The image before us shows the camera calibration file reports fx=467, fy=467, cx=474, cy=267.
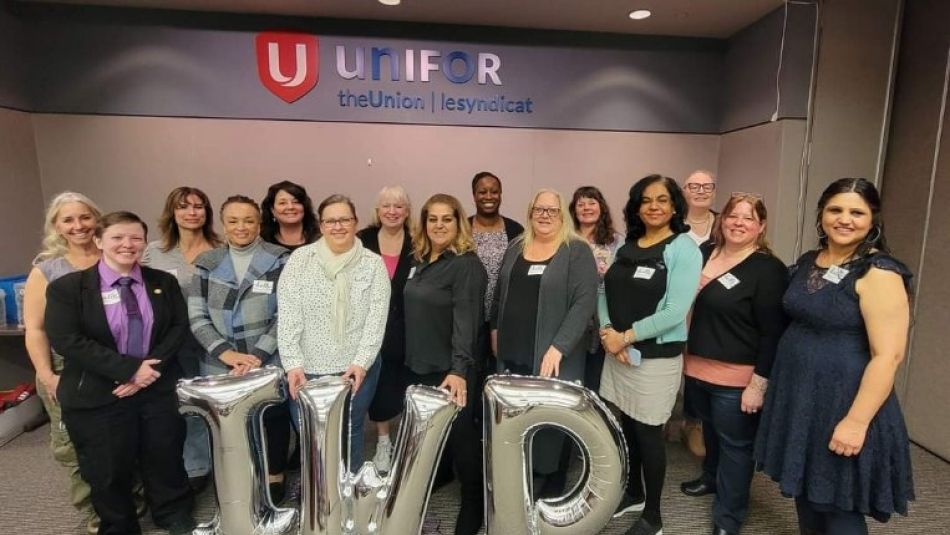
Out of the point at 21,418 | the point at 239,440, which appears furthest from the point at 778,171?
the point at 21,418

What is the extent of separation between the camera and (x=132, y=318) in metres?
1.83

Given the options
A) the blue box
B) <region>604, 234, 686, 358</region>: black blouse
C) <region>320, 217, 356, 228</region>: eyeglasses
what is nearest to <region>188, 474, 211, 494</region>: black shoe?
<region>320, 217, 356, 228</region>: eyeglasses

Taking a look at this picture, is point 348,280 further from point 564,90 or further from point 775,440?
point 564,90

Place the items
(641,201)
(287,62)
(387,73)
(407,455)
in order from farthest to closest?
(387,73), (287,62), (641,201), (407,455)

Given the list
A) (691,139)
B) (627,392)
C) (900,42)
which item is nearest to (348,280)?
(627,392)

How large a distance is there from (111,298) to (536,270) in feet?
5.42

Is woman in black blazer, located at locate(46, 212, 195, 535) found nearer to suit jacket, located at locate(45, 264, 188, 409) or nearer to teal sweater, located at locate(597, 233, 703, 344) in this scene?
suit jacket, located at locate(45, 264, 188, 409)

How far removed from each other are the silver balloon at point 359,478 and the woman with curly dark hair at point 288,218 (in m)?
1.22

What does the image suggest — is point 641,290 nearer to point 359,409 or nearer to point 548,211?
point 548,211

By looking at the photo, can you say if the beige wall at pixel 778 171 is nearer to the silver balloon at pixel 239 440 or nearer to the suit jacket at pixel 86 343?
the silver balloon at pixel 239 440

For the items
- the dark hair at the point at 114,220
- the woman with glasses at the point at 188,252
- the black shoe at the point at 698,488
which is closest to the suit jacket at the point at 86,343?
the dark hair at the point at 114,220

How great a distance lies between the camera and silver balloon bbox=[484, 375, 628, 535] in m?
1.33

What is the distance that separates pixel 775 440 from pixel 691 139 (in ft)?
A: 10.4

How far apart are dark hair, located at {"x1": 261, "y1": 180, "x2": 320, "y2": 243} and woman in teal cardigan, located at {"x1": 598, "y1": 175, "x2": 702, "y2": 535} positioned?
1.58 m
